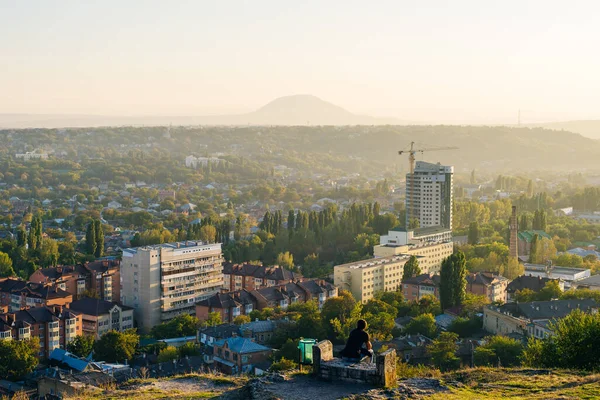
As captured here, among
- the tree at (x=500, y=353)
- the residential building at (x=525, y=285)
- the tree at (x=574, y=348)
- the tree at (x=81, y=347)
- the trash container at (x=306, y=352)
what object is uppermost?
the trash container at (x=306, y=352)

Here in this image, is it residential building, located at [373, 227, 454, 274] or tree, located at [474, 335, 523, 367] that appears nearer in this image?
tree, located at [474, 335, 523, 367]

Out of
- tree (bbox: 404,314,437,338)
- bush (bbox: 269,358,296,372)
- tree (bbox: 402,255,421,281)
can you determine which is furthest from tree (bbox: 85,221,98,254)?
bush (bbox: 269,358,296,372)

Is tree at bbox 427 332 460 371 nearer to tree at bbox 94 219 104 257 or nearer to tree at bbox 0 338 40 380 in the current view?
tree at bbox 0 338 40 380

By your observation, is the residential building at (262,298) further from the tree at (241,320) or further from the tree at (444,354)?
the tree at (444,354)

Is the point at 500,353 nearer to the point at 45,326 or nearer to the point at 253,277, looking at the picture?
the point at 45,326

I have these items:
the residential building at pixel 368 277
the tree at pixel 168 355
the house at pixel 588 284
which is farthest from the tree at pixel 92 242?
the house at pixel 588 284

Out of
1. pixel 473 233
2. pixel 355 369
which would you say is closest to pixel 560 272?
pixel 473 233
